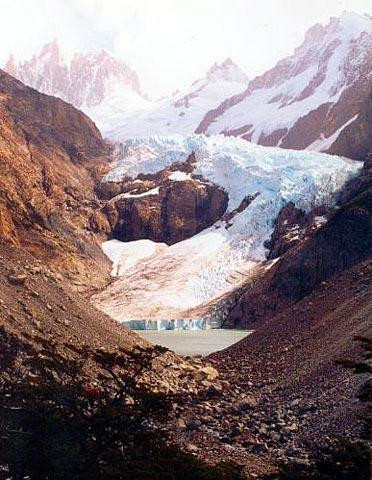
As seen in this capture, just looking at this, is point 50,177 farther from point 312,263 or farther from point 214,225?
point 312,263

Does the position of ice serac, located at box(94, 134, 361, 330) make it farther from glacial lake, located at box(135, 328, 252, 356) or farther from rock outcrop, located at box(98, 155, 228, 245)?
glacial lake, located at box(135, 328, 252, 356)

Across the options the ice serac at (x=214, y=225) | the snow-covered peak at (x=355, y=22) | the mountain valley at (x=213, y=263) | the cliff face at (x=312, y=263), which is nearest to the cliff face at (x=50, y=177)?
the mountain valley at (x=213, y=263)

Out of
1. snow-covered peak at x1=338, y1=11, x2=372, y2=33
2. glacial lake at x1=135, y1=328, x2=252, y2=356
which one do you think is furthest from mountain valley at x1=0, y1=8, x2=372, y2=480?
snow-covered peak at x1=338, y1=11, x2=372, y2=33

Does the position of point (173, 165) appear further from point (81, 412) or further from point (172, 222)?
point (81, 412)

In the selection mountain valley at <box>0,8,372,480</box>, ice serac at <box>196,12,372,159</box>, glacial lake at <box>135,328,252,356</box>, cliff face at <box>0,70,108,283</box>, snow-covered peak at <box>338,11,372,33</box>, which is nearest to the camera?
mountain valley at <box>0,8,372,480</box>

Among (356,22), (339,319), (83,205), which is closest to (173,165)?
(83,205)

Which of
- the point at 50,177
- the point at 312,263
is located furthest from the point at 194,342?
the point at 50,177
